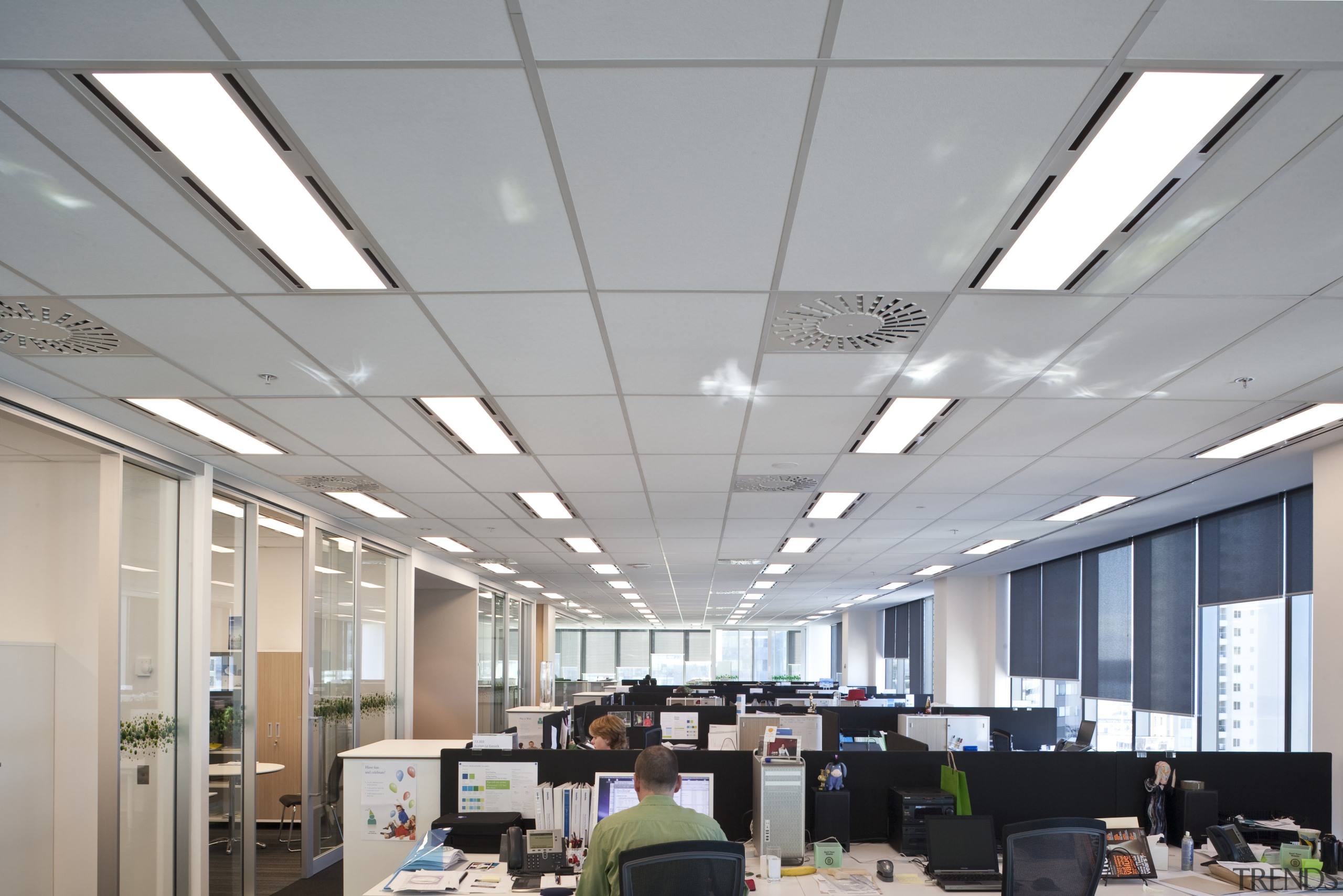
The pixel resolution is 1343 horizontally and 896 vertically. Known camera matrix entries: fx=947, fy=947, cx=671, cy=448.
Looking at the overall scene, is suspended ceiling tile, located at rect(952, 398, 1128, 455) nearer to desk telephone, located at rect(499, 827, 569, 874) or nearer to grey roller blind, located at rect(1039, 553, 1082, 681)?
desk telephone, located at rect(499, 827, 569, 874)

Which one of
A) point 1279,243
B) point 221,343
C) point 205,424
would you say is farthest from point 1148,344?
point 205,424

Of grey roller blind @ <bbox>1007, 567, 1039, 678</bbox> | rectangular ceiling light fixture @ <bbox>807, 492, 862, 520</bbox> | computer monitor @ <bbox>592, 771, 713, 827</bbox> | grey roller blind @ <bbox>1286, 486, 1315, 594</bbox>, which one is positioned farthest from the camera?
grey roller blind @ <bbox>1007, 567, 1039, 678</bbox>

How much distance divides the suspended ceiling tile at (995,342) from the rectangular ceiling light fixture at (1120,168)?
0.21 meters

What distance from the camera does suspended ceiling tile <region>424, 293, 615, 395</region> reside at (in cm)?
346

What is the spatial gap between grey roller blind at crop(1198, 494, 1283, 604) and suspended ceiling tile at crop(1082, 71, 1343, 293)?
17.8 ft

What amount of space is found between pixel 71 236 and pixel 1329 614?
21.0 ft

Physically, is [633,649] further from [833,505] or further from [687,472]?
[687,472]

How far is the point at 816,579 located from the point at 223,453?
10.5m

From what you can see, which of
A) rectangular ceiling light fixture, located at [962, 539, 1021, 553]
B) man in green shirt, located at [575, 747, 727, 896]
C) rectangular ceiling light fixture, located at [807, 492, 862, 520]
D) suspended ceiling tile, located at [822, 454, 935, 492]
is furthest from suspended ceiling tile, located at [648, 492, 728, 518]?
man in green shirt, located at [575, 747, 727, 896]

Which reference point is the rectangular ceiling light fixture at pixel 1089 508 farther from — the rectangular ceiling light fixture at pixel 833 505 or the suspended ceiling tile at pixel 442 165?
the suspended ceiling tile at pixel 442 165

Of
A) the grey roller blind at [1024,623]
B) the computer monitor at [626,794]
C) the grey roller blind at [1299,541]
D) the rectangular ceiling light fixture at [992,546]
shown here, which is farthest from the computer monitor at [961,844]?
the grey roller blind at [1024,623]

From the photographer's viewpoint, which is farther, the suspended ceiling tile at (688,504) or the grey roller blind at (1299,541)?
the suspended ceiling tile at (688,504)

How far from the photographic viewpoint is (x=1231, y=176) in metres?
2.52

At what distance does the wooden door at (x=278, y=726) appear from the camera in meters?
8.80
